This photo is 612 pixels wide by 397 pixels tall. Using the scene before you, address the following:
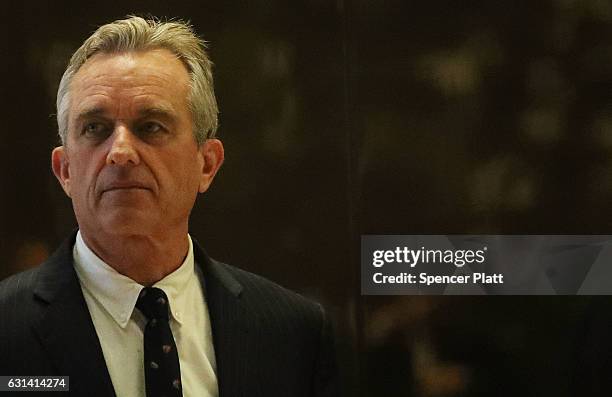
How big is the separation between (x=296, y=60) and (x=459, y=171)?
542 mm

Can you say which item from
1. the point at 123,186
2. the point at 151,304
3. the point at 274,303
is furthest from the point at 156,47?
the point at 274,303

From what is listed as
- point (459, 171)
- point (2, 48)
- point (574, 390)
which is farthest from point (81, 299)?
point (574, 390)

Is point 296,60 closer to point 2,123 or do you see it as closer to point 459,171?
point 459,171

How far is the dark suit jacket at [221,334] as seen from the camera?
8.25 ft

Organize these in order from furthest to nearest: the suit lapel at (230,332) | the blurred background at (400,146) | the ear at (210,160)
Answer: the blurred background at (400,146), the ear at (210,160), the suit lapel at (230,332)

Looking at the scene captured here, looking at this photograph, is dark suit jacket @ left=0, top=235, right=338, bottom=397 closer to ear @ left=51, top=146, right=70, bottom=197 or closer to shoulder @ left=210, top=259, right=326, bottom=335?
shoulder @ left=210, top=259, right=326, bottom=335

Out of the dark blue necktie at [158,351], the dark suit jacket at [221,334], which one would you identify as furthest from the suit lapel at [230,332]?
the dark blue necktie at [158,351]

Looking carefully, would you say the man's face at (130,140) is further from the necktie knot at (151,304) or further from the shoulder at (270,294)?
the shoulder at (270,294)

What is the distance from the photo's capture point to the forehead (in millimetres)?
2562

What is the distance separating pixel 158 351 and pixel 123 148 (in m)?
0.49

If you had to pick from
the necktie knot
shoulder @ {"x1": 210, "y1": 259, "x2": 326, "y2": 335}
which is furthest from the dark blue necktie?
shoulder @ {"x1": 210, "y1": 259, "x2": 326, "y2": 335}

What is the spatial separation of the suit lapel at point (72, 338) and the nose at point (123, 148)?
12.3 inches

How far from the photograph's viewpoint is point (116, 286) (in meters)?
2.56

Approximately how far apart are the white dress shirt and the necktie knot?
14 mm
